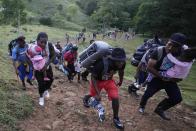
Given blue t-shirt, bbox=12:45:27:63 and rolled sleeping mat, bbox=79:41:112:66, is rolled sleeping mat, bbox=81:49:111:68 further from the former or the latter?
blue t-shirt, bbox=12:45:27:63

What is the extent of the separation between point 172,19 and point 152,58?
4059cm

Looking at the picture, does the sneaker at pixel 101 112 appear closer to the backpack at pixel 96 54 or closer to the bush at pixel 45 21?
the backpack at pixel 96 54

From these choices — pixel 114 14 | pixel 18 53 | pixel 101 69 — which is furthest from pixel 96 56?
pixel 114 14

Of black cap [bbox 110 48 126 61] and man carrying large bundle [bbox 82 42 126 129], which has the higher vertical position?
black cap [bbox 110 48 126 61]

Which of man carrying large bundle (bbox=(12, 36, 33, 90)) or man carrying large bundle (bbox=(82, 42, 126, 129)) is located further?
man carrying large bundle (bbox=(12, 36, 33, 90))

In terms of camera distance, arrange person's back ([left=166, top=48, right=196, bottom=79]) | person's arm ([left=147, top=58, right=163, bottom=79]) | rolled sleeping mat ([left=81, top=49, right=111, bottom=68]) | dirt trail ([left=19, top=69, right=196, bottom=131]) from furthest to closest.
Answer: dirt trail ([left=19, top=69, right=196, bottom=131]) → person's arm ([left=147, top=58, right=163, bottom=79]) → rolled sleeping mat ([left=81, top=49, right=111, bottom=68]) → person's back ([left=166, top=48, right=196, bottom=79])

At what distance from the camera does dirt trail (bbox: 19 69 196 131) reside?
7531 mm

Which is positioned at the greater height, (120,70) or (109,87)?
(120,70)

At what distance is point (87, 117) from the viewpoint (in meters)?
8.03

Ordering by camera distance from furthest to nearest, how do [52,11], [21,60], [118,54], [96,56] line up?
[52,11] → [21,60] → [96,56] → [118,54]

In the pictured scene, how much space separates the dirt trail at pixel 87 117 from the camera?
7.53 m

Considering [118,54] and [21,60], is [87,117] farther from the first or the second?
[21,60]

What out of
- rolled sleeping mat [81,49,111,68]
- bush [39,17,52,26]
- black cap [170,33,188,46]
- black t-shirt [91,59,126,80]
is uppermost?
black cap [170,33,188,46]

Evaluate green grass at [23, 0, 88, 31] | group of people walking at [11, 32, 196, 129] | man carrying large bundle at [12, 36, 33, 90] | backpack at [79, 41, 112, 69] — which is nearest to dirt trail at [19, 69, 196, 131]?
group of people walking at [11, 32, 196, 129]
